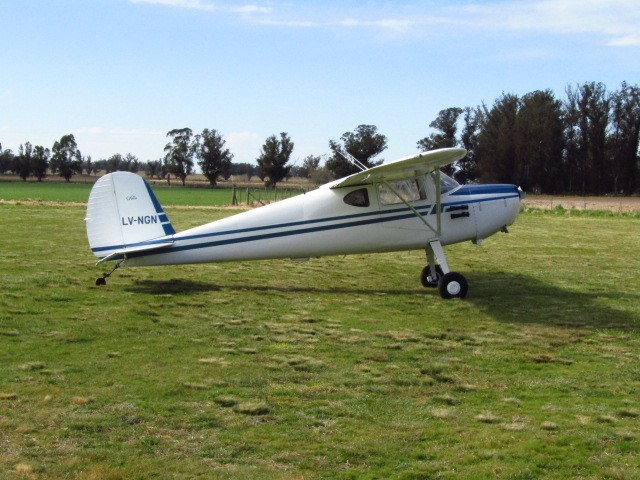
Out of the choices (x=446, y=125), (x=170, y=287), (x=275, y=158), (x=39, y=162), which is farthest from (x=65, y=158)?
(x=170, y=287)

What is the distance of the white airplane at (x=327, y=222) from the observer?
1106 cm

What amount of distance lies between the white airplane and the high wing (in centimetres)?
2

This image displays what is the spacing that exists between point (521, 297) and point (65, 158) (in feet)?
377

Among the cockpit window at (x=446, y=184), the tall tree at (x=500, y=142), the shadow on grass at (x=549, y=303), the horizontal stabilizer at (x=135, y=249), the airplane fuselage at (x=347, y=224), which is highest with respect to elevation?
the tall tree at (x=500, y=142)

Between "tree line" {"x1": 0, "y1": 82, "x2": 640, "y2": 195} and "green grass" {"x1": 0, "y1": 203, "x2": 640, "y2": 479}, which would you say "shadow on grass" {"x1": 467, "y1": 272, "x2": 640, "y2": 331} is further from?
"tree line" {"x1": 0, "y1": 82, "x2": 640, "y2": 195}

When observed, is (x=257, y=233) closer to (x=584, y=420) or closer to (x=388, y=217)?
(x=388, y=217)

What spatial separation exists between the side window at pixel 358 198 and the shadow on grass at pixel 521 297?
1551 mm

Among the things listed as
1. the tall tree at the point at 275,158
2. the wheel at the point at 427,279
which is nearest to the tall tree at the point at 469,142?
the tall tree at the point at 275,158

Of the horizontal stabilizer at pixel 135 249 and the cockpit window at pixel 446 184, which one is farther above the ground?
the cockpit window at pixel 446 184

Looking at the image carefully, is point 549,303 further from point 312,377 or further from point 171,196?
point 171,196

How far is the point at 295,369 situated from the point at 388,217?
208 inches

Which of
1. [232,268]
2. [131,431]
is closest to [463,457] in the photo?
[131,431]

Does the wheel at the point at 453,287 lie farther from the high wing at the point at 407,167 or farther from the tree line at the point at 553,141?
the tree line at the point at 553,141

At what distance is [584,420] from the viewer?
5395mm
